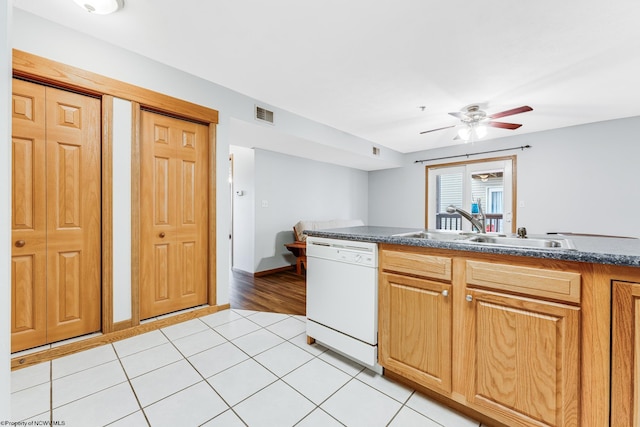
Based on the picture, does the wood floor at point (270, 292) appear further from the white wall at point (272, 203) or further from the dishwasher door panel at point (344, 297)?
the dishwasher door panel at point (344, 297)

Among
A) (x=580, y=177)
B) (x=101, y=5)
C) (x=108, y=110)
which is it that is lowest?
(x=580, y=177)

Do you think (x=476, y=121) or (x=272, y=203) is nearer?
(x=476, y=121)

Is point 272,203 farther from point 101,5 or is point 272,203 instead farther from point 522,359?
point 522,359

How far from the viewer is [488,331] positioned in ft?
4.41

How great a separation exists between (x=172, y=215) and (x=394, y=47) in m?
2.57

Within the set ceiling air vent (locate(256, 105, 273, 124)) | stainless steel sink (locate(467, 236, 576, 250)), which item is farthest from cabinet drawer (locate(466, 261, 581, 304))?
ceiling air vent (locate(256, 105, 273, 124))

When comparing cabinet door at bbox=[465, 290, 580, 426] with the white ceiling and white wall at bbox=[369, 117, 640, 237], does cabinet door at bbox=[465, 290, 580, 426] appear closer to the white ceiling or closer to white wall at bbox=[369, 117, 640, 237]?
the white ceiling

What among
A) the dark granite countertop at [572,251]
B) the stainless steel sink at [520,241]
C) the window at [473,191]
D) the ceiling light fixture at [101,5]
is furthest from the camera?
the window at [473,191]

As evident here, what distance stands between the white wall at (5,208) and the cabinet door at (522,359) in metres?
1.73

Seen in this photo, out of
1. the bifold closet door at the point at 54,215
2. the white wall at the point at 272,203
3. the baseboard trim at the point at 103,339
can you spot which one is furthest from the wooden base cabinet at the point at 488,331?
the white wall at the point at 272,203

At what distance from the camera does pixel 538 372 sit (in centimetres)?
121

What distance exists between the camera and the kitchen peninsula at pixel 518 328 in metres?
1.07

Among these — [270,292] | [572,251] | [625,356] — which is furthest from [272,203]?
[625,356]

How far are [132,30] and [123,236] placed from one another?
5.41ft
